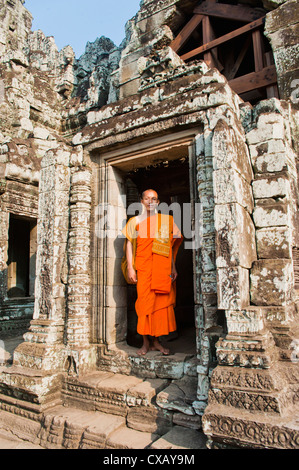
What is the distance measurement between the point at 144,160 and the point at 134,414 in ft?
9.92

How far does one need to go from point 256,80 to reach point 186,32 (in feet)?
6.32

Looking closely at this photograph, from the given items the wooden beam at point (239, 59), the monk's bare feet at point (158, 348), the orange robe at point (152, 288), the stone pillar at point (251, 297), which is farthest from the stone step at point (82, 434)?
the wooden beam at point (239, 59)

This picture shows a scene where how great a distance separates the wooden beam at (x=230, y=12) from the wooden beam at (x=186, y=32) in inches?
4.3

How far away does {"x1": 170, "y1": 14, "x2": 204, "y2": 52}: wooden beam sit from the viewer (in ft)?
19.5

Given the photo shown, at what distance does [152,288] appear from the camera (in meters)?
4.05

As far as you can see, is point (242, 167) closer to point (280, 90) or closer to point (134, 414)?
point (280, 90)

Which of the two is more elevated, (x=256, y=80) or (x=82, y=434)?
(x=256, y=80)

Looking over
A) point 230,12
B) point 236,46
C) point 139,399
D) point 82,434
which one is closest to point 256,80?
point 230,12

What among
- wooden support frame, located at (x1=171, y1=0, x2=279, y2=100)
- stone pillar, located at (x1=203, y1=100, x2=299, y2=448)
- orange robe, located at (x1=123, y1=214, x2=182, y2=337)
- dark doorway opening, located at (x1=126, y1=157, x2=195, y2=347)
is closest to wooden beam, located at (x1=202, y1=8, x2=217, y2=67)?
wooden support frame, located at (x1=171, y1=0, x2=279, y2=100)

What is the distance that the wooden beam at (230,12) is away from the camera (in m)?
5.29

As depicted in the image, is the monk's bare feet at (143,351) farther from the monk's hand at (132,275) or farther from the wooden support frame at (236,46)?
the wooden support frame at (236,46)

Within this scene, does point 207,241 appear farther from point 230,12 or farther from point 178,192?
point 230,12

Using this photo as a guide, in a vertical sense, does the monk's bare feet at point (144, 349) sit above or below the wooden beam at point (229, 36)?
below

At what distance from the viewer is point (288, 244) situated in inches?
126
